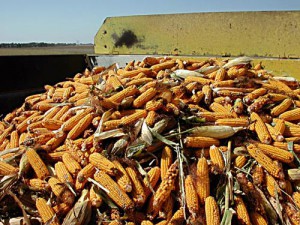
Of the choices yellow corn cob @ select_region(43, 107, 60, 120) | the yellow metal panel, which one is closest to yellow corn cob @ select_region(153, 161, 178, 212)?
yellow corn cob @ select_region(43, 107, 60, 120)

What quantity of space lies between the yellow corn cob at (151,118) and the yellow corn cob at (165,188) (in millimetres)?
459

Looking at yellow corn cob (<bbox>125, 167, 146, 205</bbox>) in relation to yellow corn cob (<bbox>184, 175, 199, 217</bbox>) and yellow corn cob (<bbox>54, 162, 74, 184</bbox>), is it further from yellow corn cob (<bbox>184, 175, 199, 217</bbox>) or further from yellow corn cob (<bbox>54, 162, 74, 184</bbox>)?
yellow corn cob (<bbox>54, 162, 74, 184</bbox>)

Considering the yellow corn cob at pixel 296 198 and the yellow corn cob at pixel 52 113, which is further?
the yellow corn cob at pixel 52 113

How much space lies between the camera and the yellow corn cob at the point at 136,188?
8.57 feet

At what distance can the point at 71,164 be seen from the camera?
9.46 feet

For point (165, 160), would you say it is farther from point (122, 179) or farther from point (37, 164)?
point (37, 164)

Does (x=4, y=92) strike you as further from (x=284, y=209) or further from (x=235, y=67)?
(x=284, y=209)

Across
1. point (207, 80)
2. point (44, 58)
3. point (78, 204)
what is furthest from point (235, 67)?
point (44, 58)

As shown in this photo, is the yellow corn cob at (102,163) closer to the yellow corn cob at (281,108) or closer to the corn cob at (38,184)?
the corn cob at (38,184)

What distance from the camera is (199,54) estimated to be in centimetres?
596

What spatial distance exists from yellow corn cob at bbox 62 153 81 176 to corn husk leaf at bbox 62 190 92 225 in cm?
27

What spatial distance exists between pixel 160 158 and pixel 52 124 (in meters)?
1.19

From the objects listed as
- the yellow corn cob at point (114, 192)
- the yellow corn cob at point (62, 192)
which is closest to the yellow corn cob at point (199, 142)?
the yellow corn cob at point (114, 192)

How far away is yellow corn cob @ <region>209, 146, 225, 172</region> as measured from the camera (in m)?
2.76
